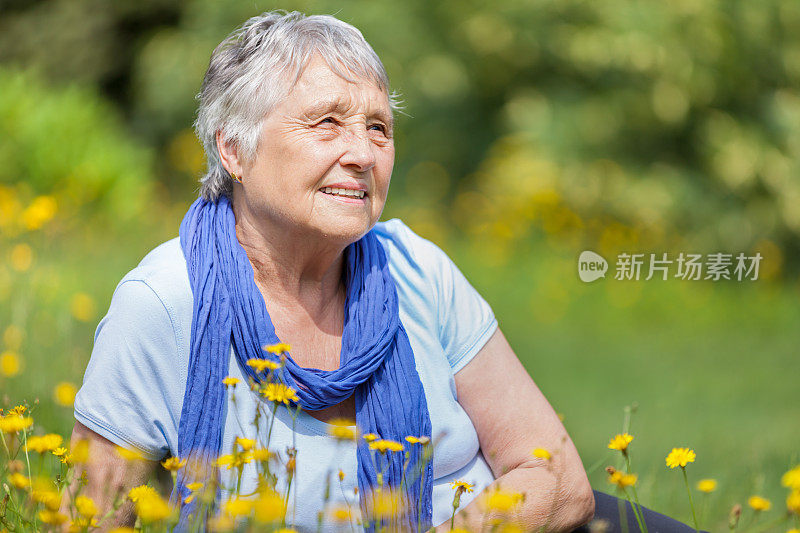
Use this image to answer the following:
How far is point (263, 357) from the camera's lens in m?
1.99

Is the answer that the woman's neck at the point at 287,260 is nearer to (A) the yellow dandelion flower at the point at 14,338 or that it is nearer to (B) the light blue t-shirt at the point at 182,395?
(B) the light blue t-shirt at the point at 182,395

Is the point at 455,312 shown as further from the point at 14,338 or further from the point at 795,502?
the point at 14,338

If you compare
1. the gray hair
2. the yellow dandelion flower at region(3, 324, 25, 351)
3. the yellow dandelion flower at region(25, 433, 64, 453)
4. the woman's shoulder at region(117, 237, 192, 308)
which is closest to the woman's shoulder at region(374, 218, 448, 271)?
the gray hair

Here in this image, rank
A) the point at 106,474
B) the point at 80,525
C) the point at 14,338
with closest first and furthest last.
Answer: the point at 80,525 → the point at 106,474 → the point at 14,338

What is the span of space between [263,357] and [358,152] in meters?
0.53

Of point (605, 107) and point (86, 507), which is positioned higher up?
point (605, 107)

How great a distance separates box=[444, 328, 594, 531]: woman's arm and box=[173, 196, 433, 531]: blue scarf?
18cm

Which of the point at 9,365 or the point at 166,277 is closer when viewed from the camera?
the point at 166,277

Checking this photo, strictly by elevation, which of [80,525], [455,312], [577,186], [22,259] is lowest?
[80,525]

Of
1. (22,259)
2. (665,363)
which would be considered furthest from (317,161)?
(665,363)

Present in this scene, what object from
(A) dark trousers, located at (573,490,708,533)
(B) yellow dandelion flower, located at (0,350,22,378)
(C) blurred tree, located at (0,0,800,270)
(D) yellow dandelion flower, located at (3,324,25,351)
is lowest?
(A) dark trousers, located at (573,490,708,533)

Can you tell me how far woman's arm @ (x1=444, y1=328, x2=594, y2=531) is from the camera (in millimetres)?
2057

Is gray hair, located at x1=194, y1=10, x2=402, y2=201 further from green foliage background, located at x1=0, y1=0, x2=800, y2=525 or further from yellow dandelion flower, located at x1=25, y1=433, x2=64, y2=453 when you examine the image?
green foliage background, located at x1=0, y1=0, x2=800, y2=525

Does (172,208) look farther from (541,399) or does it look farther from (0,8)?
(541,399)
